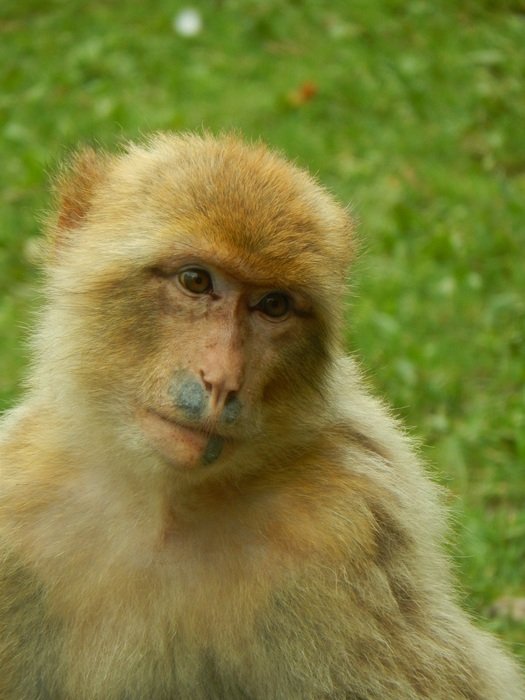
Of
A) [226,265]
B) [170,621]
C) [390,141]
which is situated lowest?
[170,621]

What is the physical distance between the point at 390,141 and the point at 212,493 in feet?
16.4

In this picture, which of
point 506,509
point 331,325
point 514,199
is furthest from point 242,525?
point 514,199

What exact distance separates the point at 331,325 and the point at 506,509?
2229 mm

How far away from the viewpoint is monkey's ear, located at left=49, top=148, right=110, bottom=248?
426 cm

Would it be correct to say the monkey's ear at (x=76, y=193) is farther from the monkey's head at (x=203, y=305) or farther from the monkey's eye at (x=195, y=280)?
the monkey's eye at (x=195, y=280)

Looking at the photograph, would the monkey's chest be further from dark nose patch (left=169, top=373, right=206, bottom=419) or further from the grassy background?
the grassy background

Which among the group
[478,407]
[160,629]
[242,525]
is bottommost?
[160,629]

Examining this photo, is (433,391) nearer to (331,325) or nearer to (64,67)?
(331,325)

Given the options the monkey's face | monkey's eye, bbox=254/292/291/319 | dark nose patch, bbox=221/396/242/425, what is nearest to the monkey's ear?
the monkey's face

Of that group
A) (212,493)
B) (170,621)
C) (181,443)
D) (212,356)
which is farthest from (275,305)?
(170,621)

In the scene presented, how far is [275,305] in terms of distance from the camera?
386 cm

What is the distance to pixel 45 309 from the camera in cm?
429

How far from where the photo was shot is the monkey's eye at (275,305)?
3.84 metres

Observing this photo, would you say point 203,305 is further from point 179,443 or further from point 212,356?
point 179,443
